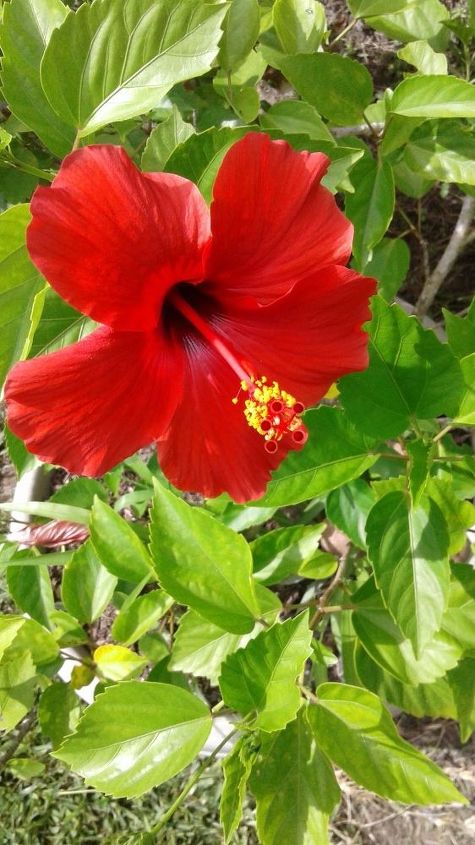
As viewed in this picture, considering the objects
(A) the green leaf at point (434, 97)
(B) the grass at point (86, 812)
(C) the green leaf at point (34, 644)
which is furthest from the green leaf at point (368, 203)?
(B) the grass at point (86, 812)

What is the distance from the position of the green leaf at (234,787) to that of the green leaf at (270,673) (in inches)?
2.0

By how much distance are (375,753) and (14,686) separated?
58cm

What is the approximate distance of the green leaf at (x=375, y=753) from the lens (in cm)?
98

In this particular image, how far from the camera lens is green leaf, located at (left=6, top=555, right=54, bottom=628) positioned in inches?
50.8

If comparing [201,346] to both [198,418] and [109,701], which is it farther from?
[109,701]

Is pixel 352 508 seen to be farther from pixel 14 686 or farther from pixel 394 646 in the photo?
pixel 14 686

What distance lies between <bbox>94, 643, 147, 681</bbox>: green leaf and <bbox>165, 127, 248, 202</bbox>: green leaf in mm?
780

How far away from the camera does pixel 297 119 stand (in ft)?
3.53

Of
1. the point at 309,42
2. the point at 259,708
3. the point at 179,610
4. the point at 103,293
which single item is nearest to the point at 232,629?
the point at 259,708

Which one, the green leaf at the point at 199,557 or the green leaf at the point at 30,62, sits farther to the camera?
the green leaf at the point at 199,557

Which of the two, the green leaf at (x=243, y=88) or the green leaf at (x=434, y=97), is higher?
the green leaf at (x=243, y=88)

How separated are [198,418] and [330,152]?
0.38m

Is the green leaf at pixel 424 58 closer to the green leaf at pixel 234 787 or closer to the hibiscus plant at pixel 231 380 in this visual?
the hibiscus plant at pixel 231 380

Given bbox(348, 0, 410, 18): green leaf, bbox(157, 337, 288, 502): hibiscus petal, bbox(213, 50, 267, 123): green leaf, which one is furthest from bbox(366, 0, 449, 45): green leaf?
bbox(157, 337, 288, 502): hibiscus petal
